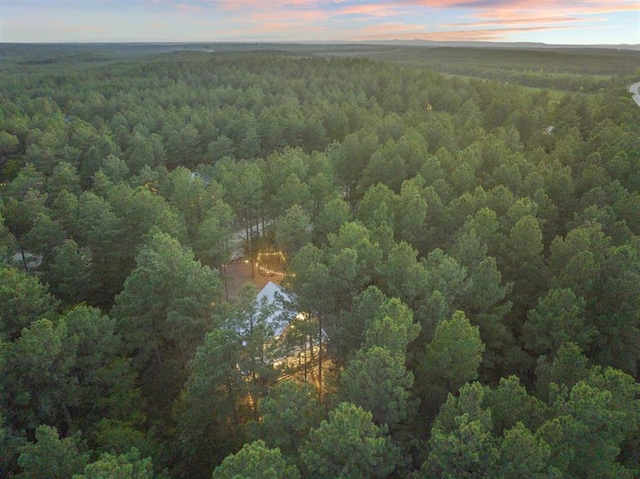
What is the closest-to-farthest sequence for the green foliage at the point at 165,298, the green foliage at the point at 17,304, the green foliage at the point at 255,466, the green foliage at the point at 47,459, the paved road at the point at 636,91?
the green foliage at the point at 255,466 < the green foliage at the point at 47,459 < the green foliage at the point at 17,304 < the green foliage at the point at 165,298 < the paved road at the point at 636,91

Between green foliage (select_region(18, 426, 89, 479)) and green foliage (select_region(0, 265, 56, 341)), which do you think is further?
green foliage (select_region(0, 265, 56, 341))

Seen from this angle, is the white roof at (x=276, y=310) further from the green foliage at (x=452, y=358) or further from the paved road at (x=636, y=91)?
the paved road at (x=636, y=91)

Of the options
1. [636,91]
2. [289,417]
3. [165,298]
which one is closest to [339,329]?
[289,417]

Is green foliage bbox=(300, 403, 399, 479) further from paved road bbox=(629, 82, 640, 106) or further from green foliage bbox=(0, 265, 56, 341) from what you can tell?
paved road bbox=(629, 82, 640, 106)

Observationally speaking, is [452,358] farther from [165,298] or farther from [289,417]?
[165,298]

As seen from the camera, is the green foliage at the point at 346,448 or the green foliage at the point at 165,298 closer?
the green foliage at the point at 346,448

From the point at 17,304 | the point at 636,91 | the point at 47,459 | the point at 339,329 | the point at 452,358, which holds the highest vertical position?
the point at 636,91

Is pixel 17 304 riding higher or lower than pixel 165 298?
higher

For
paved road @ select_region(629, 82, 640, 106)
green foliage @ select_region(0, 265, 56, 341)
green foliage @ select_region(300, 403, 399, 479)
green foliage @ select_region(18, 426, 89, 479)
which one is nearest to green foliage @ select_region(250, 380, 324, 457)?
green foliage @ select_region(300, 403, 399, 479)

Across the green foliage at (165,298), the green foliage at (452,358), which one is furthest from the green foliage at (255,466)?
the green foliage at (165,298)

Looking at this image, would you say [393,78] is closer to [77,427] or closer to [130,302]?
[130,302]

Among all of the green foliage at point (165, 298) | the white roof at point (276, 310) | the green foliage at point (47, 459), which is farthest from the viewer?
the green foliage at point (165, 298)

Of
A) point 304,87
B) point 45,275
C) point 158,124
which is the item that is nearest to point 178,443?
point 45,275
